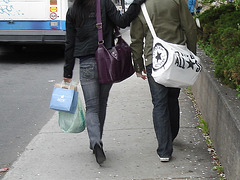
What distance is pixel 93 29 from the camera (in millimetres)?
4492

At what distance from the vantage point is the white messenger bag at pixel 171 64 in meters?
4.26

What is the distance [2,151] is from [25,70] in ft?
19.1

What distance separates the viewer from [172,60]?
13.9 ft

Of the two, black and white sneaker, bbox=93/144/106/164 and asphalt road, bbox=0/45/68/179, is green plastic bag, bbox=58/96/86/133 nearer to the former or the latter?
black and white sneaker, bbox=93/144/106/164

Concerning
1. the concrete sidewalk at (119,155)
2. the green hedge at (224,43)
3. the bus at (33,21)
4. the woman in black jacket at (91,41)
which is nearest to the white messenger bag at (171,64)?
the woman in black jacket at (91,41)

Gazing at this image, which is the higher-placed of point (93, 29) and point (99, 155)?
point (93, 29)

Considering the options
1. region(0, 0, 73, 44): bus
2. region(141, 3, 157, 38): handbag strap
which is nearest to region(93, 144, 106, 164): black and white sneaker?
region(141, 3, 157, 38): handbag strap

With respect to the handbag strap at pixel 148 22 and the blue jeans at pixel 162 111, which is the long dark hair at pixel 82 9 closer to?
the handbag strap at pixel 148 22

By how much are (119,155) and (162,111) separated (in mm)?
768

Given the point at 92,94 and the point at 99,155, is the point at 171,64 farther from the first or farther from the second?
the point at 99,155

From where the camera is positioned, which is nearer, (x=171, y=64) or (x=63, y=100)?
(x=171, y=64)

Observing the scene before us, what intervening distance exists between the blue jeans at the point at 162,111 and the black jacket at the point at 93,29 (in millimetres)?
503

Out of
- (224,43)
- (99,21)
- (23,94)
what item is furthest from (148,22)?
(23,94)

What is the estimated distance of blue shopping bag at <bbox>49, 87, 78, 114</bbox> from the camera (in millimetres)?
4652
